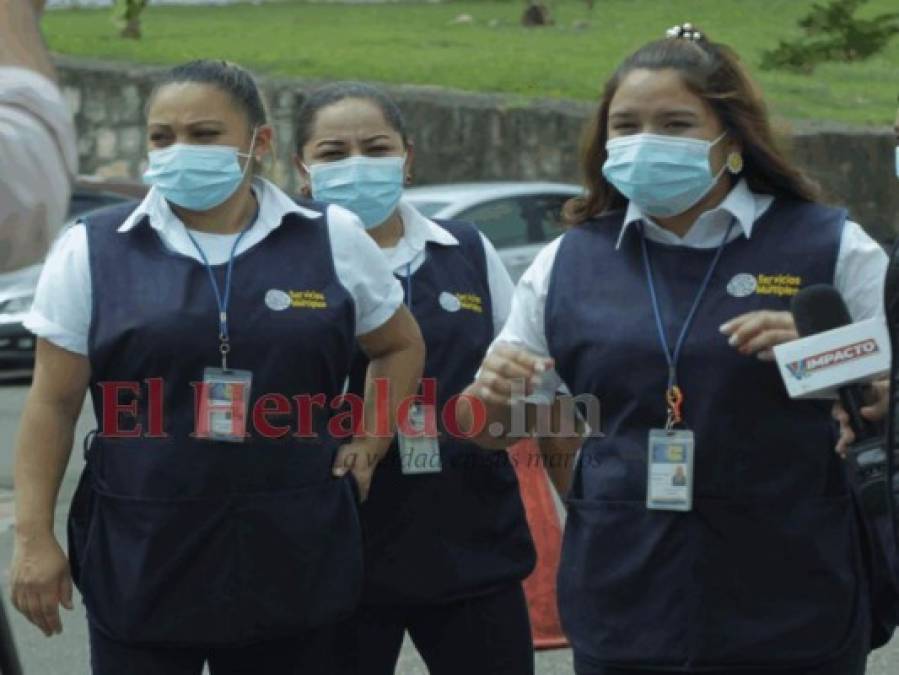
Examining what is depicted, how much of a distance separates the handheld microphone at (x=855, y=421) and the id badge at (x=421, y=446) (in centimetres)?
128

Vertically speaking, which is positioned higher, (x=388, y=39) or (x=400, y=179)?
(x=400, y=179)

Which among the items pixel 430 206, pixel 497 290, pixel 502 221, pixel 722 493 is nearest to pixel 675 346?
pixel 722 493

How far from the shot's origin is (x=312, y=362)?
170 inches

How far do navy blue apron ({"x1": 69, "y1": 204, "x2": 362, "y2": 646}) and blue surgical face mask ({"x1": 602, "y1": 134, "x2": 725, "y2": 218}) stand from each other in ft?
2.15

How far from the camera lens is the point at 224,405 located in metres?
4.16

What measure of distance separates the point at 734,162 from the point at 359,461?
100cm

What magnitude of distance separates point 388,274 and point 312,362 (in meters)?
0.30

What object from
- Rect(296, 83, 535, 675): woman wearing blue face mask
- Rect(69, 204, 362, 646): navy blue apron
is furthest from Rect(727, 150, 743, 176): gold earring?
Rect(296, 83, 535, 675): woman wearing blue face mask

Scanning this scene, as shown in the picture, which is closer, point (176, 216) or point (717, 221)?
point (717, 221)

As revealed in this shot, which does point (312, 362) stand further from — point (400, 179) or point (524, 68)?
point (524, 68)

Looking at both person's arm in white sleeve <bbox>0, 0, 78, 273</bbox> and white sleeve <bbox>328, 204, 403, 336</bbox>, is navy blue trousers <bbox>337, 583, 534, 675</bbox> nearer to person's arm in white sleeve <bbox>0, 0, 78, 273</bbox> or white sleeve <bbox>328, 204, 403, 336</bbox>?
white sleeve <bbox>328, 204, 403, 336</bbox>

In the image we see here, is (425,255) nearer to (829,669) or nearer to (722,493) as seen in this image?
(722,493)

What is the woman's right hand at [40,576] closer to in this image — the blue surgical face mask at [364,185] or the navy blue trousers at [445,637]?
the navy blue trousers at [445,637]

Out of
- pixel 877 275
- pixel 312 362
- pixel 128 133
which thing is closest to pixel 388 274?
pixel 312 362
